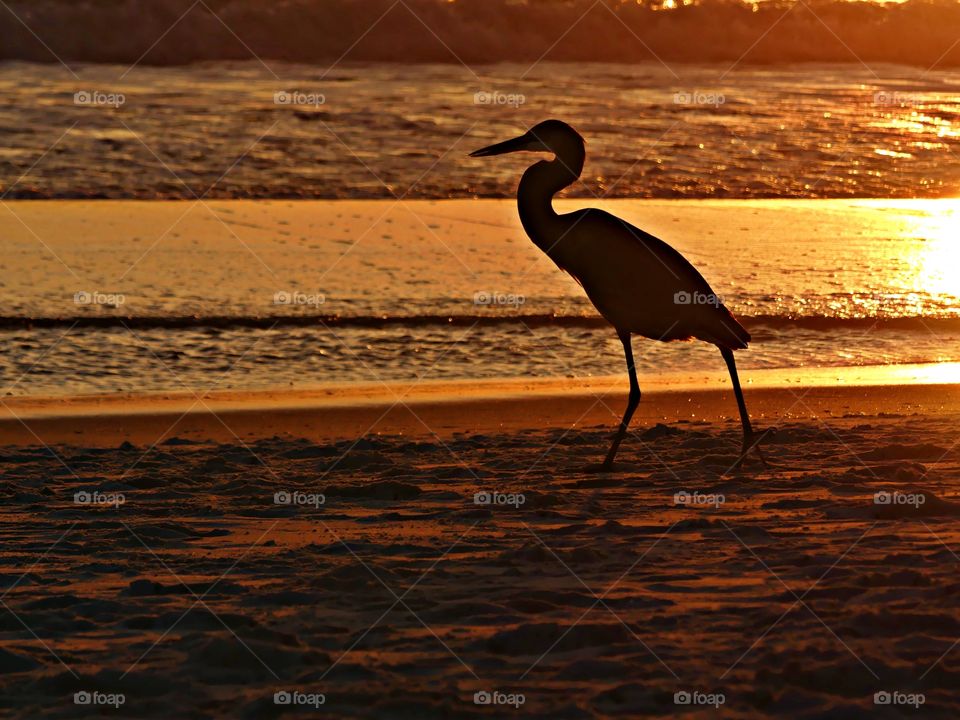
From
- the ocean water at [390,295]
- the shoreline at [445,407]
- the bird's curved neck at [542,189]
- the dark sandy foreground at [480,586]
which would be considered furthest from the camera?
the ocean water at [390,295]

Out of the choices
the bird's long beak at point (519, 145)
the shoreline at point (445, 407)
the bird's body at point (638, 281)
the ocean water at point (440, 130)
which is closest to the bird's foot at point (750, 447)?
the bird's body at point (638, 281)

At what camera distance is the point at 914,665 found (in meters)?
4.47

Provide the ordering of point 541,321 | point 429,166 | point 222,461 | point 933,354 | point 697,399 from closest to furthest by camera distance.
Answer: point 222,461 < point 697,399 < point 933,354 < point 541,321 < point 429,166

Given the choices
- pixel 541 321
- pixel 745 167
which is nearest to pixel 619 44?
pixel 745 167

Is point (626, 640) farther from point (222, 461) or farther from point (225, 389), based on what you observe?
point (225, 389)

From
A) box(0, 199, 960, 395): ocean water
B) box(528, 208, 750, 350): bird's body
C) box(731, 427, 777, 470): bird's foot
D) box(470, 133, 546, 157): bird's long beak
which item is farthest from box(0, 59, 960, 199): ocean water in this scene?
box(731, 427, 777, 470): bird's foot

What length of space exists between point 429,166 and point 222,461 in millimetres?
14838

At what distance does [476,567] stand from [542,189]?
3344 millimetres

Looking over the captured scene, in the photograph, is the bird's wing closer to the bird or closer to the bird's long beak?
the bird

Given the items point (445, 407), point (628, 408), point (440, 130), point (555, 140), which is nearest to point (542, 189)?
point (555, 140)

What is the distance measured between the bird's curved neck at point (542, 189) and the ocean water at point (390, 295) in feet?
9.18

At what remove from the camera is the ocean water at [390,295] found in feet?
37.6

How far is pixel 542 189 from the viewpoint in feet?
27.6

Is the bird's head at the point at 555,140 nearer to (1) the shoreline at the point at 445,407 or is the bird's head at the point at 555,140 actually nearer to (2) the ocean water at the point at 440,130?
(1) the shoreline at the point at 445,407
